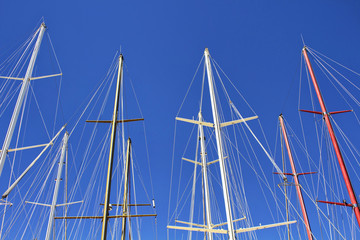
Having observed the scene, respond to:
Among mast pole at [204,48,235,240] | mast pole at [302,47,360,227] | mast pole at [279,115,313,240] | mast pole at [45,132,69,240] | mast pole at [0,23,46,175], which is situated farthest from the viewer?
mast pole at [45,132,69,240]

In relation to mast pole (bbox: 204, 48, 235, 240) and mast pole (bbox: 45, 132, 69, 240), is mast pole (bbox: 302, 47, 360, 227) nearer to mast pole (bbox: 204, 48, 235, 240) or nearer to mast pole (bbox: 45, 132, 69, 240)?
mast pole (bbox: 204, 48, 235, 240)

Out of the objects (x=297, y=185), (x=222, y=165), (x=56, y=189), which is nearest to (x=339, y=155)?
(x=222, y=165)

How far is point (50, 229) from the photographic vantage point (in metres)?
14.5

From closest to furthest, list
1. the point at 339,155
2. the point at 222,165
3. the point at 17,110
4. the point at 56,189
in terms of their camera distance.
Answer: the point at 17,110, the point at 339,155, the point at 222,165, the point at 56,189

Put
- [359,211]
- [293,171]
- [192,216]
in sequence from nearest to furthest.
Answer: [359,211] < [293,171] < [192,216]

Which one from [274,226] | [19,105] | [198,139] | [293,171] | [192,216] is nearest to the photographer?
[19,105]

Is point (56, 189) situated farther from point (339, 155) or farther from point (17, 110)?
point (339, 155)

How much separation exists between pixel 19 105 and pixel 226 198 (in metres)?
10.2

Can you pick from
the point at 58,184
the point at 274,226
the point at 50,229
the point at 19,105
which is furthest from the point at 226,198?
the point at 58,184

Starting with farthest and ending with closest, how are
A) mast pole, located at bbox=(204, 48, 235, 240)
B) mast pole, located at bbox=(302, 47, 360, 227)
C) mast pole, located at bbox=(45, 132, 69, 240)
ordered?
1. mast pole, located at bbox=(45, 132, 69, 240)
2. mast pole, located at bbox=(204, 48, 235, 240)
3. mast pole, located at bbox=(302, 47, 360, 227)

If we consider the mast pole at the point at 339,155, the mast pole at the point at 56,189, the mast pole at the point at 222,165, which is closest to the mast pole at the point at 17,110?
the mast pole at the point at 56,189

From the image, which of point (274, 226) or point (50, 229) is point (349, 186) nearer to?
point (274, 226)

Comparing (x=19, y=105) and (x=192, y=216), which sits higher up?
(x=19, y=105)

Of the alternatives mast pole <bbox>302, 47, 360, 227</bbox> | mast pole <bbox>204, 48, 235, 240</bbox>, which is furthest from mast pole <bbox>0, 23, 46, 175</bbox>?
mast pole <bbox>302, 47, 360, 227</bbox>
